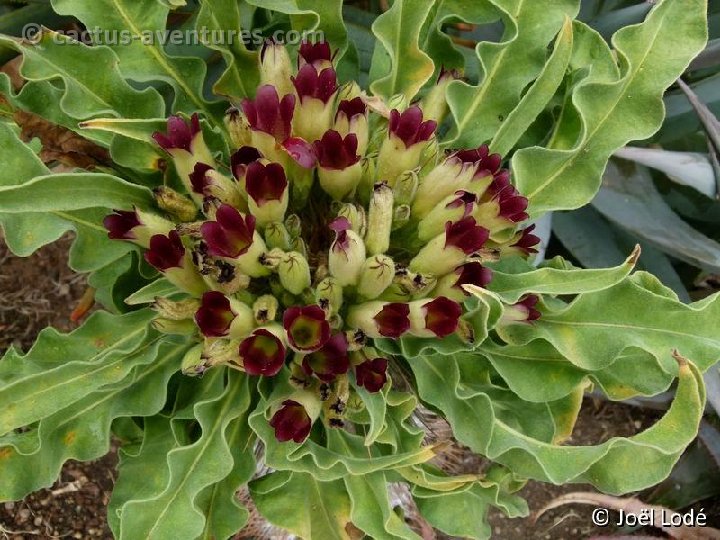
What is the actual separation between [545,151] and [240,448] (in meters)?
0.63

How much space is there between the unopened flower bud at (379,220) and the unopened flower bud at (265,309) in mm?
138

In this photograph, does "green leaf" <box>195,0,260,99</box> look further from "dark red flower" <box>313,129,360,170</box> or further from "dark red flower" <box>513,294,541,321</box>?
"dark red flower" <box>513,294,541,321</box>

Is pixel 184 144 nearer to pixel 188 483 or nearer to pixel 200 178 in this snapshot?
pixel 200 178

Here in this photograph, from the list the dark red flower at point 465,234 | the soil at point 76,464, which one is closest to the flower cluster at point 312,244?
the dark red flower at point 465,234

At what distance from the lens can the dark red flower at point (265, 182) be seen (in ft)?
3.06

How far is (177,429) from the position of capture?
→ 1.15m

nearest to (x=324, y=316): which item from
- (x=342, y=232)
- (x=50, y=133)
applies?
(x=342, y=232)

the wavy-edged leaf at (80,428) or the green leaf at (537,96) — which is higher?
the green leaf at (537,96)

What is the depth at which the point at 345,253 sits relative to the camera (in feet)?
3.04

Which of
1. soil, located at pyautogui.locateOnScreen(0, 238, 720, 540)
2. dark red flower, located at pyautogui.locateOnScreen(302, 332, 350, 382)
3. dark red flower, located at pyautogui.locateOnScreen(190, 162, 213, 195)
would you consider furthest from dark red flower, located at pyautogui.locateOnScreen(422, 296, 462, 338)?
soil, located at pyautogui.locateOnScreen(0, 238, 720, 540)

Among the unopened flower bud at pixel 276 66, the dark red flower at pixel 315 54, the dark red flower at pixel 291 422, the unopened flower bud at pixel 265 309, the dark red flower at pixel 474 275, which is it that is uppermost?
the dark red flower at pixel 315 54

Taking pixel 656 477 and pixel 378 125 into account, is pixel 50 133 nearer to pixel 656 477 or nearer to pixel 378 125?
pixel 378 125

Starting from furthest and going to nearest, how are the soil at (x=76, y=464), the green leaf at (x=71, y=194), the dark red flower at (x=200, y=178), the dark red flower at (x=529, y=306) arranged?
the soil at (x=76, y=464) < the dark red flower at (x=529, y=306) < the dark red flower at (x=200, y=178) < the green leaf at (x=71, y=194)

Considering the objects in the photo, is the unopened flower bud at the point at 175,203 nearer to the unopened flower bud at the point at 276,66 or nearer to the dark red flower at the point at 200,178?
the dark red flower at the point at 200,178
